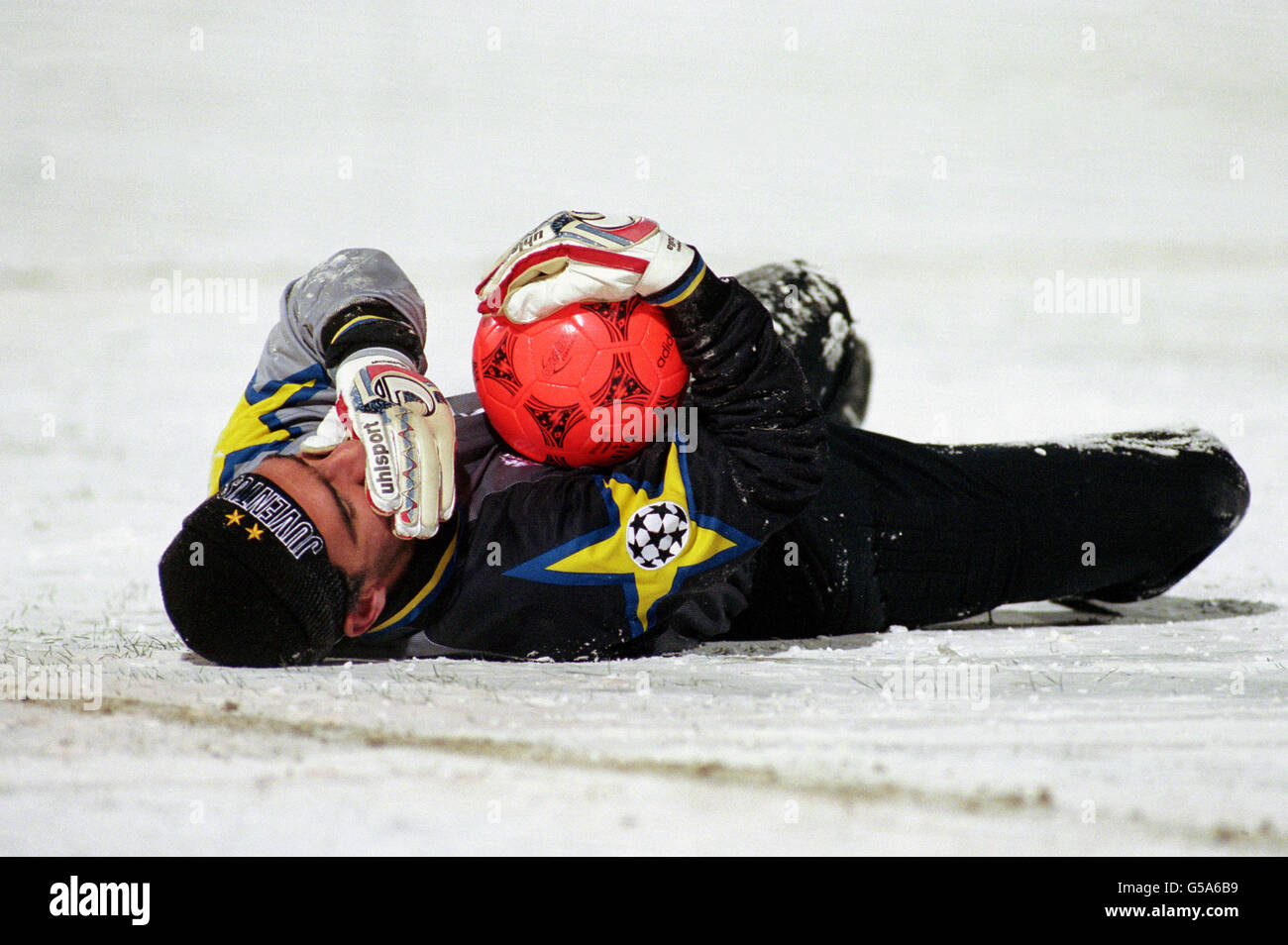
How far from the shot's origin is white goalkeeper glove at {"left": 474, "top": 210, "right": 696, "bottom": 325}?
56.3 inches

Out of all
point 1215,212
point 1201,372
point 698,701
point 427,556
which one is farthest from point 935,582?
point 1215,212

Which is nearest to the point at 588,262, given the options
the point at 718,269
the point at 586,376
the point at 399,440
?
the point at 586,376

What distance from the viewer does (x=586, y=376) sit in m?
1.50

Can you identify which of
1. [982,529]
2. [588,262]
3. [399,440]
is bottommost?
[982,529]

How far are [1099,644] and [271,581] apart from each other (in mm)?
1198

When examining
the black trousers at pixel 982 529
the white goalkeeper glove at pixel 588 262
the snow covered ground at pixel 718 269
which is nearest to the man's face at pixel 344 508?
the snow covered ground at pixel 718 269

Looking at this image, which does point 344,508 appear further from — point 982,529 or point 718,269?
point 718,269

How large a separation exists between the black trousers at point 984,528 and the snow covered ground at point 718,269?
0.08m

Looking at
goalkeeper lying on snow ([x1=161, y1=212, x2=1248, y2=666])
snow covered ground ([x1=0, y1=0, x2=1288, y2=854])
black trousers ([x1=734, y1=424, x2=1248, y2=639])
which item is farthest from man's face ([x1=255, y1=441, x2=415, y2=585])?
black trousers ([x1=734, y1=424, x2=1248, y2=639])

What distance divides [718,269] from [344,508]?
3945mm

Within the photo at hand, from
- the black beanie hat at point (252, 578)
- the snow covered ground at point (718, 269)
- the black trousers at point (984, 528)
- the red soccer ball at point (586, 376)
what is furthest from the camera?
the black trousers at point (984, 528)

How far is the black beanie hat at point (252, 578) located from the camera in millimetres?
1336

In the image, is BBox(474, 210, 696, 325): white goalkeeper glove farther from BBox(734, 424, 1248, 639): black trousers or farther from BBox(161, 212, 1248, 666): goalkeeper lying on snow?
BBox(734, 424, 1248, 639): black trousers

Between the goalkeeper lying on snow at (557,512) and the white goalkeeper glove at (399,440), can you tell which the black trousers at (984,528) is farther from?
the white goalkeeper glove at (399,440)
